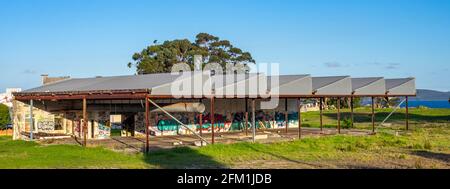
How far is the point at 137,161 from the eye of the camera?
21.0 meters

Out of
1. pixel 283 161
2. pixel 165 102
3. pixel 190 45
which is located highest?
pixel 190 45

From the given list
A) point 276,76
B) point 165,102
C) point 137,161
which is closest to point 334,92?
point 276,76

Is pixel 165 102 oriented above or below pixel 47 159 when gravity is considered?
above

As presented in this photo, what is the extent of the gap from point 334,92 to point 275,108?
26.4 ft

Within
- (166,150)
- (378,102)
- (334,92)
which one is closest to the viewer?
(166,150)

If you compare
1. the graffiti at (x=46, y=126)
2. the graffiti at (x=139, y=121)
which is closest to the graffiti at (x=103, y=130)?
the graffiti at (x=139, y=121)

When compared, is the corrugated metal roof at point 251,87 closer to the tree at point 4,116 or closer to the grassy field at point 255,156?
the grassy field at point 255,156

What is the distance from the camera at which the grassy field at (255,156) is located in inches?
786

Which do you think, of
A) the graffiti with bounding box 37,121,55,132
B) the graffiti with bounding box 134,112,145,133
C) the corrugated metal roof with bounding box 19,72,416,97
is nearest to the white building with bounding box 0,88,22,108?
the graffiti with bounding box 37,121,55,132

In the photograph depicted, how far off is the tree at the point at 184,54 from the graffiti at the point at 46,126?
2991cm

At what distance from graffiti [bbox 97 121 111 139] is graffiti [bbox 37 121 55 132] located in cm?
381

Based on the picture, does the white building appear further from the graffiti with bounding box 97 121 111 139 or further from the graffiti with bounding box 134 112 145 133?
the graffiti with bounding box 134 112 145 133

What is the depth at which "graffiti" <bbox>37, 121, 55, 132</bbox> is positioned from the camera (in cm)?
3506
